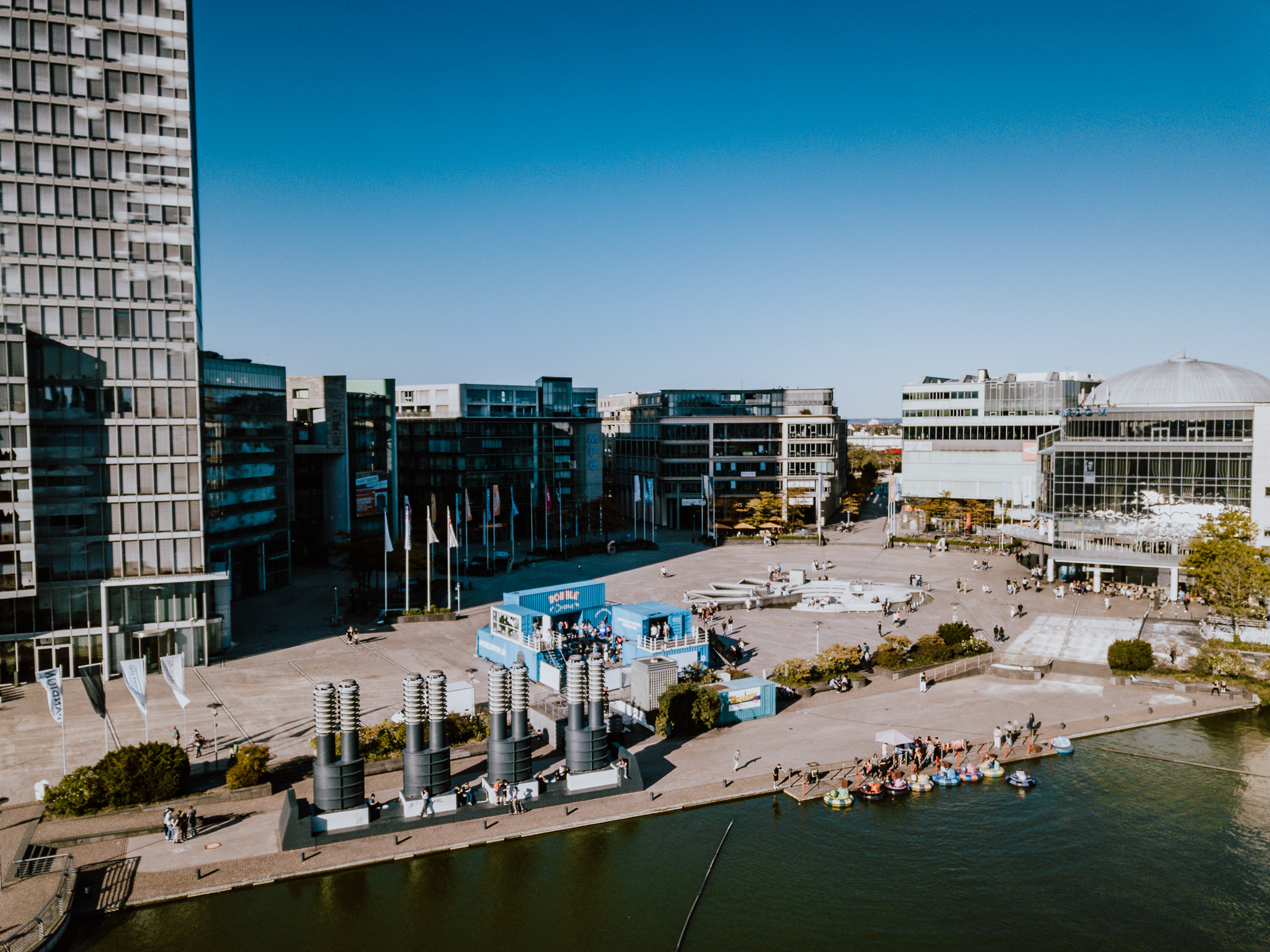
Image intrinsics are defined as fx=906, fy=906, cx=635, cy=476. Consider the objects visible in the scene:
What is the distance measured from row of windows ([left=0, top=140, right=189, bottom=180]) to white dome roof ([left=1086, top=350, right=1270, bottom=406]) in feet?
264

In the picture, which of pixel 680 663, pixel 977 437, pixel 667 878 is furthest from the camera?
pixel 977 437

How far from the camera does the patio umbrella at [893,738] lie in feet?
142

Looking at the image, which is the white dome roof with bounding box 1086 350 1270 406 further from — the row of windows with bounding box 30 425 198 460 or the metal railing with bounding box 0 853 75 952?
the metal railing with bounding box 0 853 75 952

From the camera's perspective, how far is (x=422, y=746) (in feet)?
124

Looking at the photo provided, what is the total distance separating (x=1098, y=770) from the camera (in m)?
43.0

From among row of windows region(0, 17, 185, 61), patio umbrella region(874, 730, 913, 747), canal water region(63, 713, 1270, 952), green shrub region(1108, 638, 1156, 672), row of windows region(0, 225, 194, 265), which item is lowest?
canal water region(63, 713, 1270, 952)

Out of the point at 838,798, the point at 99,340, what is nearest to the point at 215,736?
the point at 99,340

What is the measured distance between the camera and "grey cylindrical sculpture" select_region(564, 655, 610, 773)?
39.9 metres

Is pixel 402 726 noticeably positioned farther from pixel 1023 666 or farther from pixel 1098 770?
pixel 1023 666

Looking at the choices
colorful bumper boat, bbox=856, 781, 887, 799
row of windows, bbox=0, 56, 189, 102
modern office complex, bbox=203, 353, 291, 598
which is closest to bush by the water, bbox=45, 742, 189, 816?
colorful bumper boat, bbox=856, 781, 887, 799

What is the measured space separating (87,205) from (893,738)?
2243 inches

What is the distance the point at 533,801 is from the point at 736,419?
320ft

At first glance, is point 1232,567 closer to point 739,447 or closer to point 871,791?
point 871,791

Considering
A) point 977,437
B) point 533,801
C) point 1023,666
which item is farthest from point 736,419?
point 533,801
